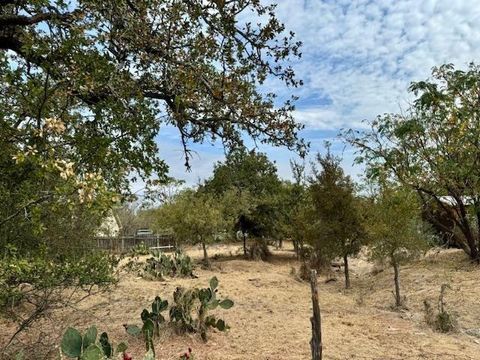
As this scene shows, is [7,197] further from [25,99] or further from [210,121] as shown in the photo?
[210,121]

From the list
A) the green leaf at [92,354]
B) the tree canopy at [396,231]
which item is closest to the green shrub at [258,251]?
the tree canopy at [396,231]

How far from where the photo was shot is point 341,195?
583 inches

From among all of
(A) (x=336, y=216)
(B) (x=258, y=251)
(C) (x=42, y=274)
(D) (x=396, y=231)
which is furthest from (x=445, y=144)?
(B) (x=258, y=251)

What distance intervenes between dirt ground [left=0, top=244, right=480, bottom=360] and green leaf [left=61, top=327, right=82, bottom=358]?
97.3 inches

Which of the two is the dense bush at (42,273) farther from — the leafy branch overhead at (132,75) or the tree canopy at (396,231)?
the tree canopy at (396,231)

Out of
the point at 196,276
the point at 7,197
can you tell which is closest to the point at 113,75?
the point at 7,197

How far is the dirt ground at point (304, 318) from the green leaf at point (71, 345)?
247 centimetres

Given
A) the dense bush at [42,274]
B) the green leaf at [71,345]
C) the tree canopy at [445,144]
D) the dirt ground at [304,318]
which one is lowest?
the dirt ground at [304,318]

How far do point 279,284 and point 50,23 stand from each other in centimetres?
1135

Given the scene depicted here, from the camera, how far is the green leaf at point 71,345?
337cm

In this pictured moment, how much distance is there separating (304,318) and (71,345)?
6.30 m

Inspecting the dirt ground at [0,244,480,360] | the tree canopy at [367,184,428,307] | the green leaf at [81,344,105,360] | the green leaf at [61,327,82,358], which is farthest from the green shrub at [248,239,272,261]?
the green leaf at [81,344,105,360]

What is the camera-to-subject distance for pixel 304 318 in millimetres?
9008

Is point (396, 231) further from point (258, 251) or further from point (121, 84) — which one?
point (258, 251)
